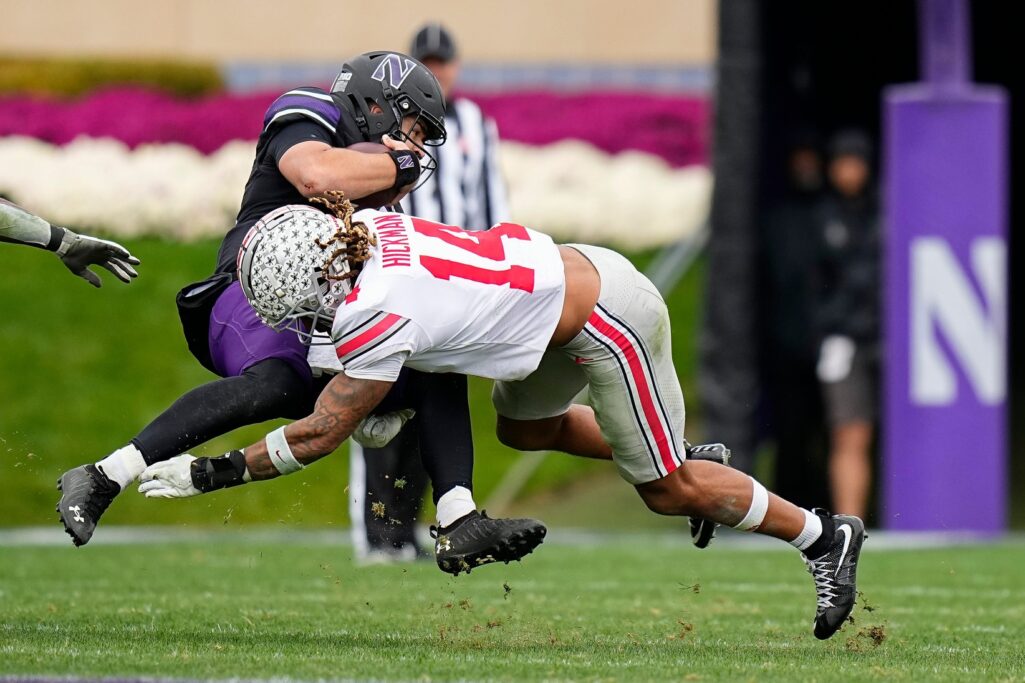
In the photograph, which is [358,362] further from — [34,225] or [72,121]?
[72,121]

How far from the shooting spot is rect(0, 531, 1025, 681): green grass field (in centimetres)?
438

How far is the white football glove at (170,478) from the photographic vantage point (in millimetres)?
4719

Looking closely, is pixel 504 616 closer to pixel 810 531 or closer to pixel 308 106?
pixel 810 531

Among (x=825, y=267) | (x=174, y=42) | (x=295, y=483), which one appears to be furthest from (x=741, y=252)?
(x=174, y=42)

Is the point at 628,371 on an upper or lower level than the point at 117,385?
upper

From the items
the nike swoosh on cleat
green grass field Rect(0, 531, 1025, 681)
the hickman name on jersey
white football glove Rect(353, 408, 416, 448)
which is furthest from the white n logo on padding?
white football glove Rect(353, 408, 416, 448)

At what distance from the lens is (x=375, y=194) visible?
5148 millimetres

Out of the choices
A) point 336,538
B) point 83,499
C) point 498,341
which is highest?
point 498,341

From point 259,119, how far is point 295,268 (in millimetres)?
8698

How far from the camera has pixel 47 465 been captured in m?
10.1

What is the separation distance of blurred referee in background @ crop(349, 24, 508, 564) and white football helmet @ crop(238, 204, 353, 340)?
8.27 ft

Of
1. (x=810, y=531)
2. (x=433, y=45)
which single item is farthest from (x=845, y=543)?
(x=433, y=45)

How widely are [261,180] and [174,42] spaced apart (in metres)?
10.2

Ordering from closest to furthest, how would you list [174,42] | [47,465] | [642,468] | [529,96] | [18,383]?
[642,468] → [47,465] → [18,383] → [529,96] → [174,42]
